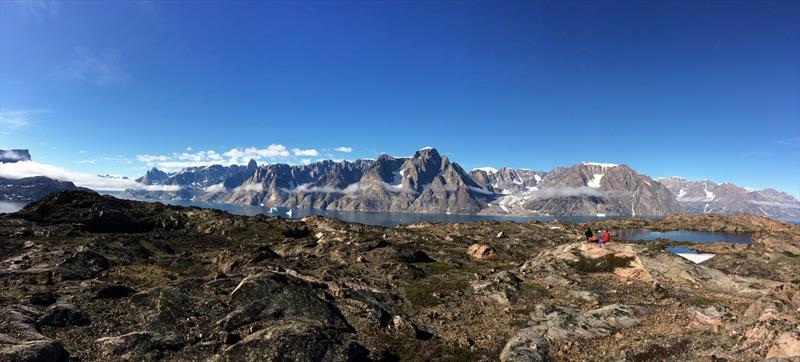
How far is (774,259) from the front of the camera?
63406 mm

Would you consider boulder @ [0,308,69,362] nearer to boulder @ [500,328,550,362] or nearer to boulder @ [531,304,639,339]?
boulder @ [500,328,550,362]

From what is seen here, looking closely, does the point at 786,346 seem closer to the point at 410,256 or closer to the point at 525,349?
the point at 525,349

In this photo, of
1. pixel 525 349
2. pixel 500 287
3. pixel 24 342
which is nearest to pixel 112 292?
pixel 24 342

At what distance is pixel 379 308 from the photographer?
25.4m

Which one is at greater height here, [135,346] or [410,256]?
[410,256]

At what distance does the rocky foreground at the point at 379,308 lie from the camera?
1834cm

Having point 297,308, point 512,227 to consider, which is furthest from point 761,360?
point 512,227

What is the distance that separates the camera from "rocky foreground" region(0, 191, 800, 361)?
18.3 meters

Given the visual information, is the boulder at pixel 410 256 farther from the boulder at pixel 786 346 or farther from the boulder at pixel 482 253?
the boulder at pixel 786 346

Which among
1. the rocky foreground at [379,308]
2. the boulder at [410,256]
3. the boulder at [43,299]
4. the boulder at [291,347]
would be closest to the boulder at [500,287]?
the rocky foreground at [379,308]

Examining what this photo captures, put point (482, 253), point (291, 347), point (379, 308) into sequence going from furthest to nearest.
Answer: point (482, 253), point (379, 308), point (291, 347)

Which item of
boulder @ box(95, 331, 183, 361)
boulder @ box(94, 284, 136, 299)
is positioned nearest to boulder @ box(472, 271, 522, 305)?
boulder @ box(95, 331, 183, 361)

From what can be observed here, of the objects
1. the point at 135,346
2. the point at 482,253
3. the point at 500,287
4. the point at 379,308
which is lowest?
the point at 135,346

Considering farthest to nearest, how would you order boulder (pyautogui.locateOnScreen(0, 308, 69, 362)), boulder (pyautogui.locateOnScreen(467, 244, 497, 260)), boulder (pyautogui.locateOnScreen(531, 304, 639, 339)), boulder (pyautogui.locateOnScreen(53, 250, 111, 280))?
1. boulder (pyautogui.locateOnScreen(467, 244, 497, 260))
2. boulder (pyautogui.locateOnScreen(53, 250, 111, 280))
3. boulder (pyautogui.locateOnScreen(531, 304, 639, 339))
4. boulder (pyautogui.locateOnScreen(0, 308, 69, 362))
